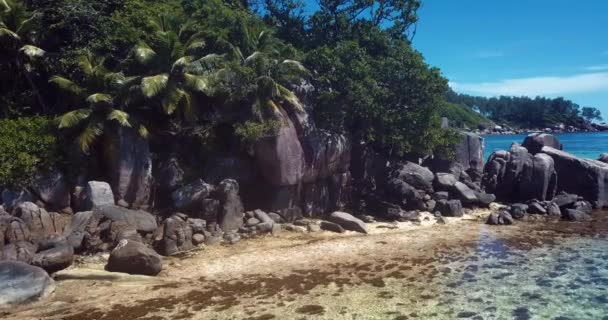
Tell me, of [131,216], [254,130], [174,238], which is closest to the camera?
[174,238]

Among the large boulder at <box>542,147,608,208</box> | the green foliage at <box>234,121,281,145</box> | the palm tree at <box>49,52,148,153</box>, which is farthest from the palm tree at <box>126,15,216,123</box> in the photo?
the large boulder at <box>542,147,608,208</box>

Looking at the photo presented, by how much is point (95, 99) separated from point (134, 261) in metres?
9.56

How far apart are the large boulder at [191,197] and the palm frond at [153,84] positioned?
5.18 m

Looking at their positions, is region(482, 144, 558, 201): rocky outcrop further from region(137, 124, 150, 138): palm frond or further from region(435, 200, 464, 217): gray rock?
region(137, 124, 150, 138): palm frond

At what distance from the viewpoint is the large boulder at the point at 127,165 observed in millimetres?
23688

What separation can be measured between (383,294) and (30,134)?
18.5 meters

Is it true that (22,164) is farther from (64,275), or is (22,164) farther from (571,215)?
(571,215)

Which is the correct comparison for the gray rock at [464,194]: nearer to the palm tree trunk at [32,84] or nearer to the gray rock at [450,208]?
the gray rock at [450,208]

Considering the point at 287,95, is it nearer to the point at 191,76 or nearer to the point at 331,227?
the point at 191,76

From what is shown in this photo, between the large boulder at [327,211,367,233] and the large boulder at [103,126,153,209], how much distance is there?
10237mm

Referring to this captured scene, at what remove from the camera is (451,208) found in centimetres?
2889

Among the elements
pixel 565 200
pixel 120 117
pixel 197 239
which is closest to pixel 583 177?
pixel 565 200

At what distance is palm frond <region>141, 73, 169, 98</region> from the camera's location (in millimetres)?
23078

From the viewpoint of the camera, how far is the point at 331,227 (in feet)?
81.9
